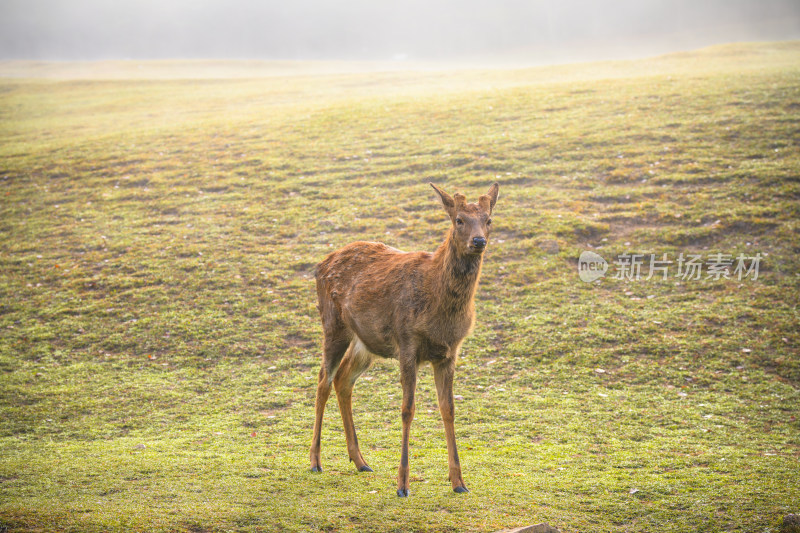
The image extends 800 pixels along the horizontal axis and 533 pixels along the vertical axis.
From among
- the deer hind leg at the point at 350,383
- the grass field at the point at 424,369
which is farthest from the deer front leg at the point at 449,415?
the deer hind leg at the point at 350,383

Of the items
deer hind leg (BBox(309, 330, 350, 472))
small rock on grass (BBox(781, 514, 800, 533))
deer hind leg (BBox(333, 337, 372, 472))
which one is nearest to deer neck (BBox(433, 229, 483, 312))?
deer hind leg (BBox(333, 337, 372, 472))

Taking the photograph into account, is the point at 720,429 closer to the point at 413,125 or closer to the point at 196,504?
the point at 196,504

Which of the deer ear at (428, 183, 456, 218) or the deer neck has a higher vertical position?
the deer ear at (428, 183, 456, 218)

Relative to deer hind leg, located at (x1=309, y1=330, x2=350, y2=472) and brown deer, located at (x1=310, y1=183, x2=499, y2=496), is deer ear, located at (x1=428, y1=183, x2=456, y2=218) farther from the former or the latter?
deer hind leg, located at (x1=309, y1=330, x2=350, y2=472)

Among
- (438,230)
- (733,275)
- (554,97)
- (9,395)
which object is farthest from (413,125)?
(9,395)

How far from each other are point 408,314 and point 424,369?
17.7 feet

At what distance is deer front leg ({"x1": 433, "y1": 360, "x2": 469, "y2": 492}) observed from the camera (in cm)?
682

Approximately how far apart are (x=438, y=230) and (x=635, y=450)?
10.1 m

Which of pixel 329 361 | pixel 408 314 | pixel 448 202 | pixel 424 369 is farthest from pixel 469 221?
pixel 424 369

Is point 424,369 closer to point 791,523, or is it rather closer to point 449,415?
point 449,415

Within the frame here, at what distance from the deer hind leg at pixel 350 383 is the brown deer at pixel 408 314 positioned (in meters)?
0.01

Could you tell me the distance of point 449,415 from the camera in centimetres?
692

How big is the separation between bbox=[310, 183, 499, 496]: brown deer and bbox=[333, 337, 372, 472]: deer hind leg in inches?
0.5

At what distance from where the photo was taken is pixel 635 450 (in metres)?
8.35
